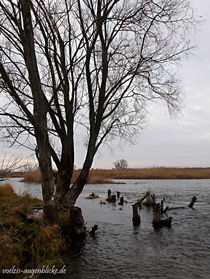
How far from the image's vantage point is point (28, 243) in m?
5.71

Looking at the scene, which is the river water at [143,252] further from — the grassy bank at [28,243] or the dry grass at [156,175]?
the dry grass at [156,175]

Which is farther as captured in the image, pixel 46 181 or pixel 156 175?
pixel 156 175

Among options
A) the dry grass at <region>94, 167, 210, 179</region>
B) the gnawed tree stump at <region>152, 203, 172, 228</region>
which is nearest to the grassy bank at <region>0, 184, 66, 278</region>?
the gnawed tree stump at <region>152, 203, 172, 228</region>

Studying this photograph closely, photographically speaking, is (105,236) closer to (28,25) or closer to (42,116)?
(42,116)

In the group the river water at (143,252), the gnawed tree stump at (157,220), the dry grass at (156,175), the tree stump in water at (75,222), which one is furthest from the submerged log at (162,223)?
the dry grass at (156,175)

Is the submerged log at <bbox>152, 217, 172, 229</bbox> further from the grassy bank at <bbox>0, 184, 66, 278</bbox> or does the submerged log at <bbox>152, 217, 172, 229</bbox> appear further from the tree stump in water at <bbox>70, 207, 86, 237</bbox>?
the grassy bank at <bbox>0, 184, 66, 278</bbox>

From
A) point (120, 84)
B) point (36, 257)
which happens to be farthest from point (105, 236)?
point (120, 84)

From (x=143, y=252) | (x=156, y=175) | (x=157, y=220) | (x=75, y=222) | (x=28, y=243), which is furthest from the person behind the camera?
(x=156, y=175)

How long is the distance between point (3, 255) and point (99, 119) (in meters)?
5.66

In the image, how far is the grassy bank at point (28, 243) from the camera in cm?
491

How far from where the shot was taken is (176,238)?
804 centimetres

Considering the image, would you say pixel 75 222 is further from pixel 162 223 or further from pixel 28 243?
pixel 162 223

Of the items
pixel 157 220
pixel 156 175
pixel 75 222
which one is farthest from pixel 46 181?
pixel 156 175

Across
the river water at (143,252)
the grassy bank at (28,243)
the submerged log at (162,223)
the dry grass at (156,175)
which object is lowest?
the river water at (143,252)
